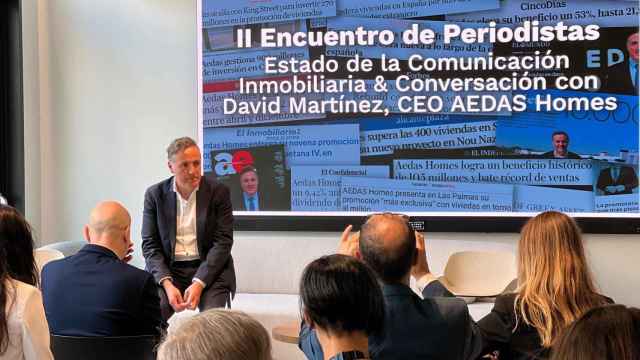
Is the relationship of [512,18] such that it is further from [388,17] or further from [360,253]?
[360,253]

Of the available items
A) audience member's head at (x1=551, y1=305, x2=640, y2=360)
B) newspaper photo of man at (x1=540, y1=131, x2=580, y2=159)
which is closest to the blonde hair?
audience member's head at (x1=551, y1=305, x2=640, y2=360)

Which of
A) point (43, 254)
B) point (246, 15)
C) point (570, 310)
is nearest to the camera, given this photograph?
point (570, 310)

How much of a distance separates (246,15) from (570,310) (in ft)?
12.9

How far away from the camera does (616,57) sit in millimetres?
5340

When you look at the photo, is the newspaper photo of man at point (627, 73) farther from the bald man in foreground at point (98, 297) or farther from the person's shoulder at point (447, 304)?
the bald man in foreground at point (98, 297)

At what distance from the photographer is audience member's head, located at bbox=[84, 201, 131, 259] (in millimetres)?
2975

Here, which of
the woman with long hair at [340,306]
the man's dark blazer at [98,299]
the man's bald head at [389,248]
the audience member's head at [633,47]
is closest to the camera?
the woman with long hair at [340,306]

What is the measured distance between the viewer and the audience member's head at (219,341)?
1.36 metres

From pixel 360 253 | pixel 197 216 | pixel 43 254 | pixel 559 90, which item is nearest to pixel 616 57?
pixel 559 90

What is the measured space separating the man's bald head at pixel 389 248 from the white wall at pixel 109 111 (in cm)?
318

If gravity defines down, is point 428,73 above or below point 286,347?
above

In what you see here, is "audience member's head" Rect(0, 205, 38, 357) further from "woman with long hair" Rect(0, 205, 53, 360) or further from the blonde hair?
the blonde hair

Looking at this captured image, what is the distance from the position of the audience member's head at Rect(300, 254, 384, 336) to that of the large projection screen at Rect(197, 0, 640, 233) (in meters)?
3.65

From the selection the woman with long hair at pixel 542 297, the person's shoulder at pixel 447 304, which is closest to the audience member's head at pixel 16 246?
the person's shoulder at pixel 447 304
